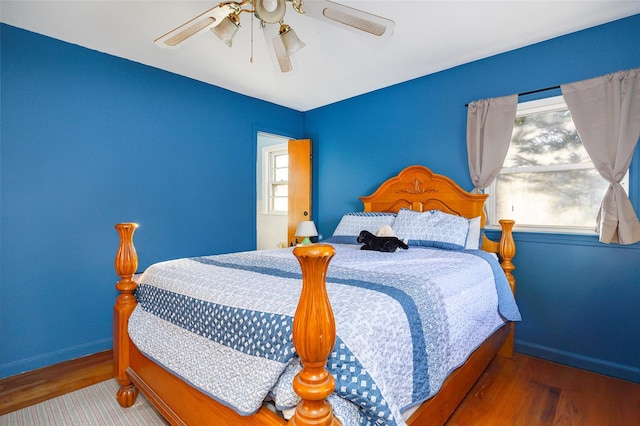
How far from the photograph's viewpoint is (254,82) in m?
3.51

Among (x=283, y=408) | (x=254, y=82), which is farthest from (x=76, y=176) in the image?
(x=283, y=408)

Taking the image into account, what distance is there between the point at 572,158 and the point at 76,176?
3990mm

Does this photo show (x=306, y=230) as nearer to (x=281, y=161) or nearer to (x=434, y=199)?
(x=434, y=199)

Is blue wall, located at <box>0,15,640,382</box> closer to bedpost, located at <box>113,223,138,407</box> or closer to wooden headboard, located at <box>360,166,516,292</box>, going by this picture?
wooden headboard, located at <box>360,166,516,292</box>

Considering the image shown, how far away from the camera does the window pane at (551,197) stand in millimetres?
2512

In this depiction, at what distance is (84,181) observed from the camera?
2.71m

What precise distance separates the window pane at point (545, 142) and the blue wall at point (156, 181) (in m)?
0.29

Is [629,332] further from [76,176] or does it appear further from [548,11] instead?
[76,176]

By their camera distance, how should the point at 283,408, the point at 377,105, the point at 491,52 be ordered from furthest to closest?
1. the point at 377,105
2. the point at 491,52
3. the point at 283,408

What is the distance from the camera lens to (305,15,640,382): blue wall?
2291mm

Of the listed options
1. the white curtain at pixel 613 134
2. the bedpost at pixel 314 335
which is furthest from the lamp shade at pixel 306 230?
the bedpost at pixel 314 335

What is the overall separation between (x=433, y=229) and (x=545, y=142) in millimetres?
1194

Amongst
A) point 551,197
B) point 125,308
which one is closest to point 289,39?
point 125,308

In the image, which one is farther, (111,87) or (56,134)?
(111,87)
